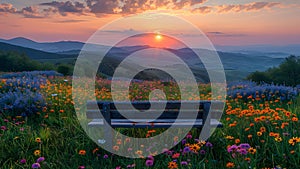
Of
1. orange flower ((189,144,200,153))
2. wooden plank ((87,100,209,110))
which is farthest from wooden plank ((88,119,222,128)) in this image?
orange flower ((189,144,200,153))

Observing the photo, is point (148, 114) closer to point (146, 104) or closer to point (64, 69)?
point (146, 104)

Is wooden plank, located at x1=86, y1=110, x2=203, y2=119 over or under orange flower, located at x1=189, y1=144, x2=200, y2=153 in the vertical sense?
over

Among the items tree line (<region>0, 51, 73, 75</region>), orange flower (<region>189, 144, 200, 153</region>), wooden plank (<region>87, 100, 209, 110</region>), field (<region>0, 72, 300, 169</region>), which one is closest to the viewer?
field (<region>0, 72, 300, 169</region>)

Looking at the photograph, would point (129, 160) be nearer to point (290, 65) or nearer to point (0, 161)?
point (0, 161)

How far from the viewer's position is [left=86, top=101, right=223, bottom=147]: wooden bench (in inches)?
207

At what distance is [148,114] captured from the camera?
5.35 meters

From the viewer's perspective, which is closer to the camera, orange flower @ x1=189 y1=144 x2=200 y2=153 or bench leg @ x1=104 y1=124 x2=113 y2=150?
orange flower @ x1=189 y1=144 x2=200 y2=153

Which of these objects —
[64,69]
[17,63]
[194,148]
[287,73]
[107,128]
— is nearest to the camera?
[194,148]

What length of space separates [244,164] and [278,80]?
2211 centimetres

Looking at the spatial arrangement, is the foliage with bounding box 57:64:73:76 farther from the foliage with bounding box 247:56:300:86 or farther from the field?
the field

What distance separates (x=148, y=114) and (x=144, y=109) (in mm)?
121

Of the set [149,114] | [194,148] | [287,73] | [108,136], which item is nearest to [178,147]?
[194,148]

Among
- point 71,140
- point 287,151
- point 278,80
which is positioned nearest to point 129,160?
point 71,140

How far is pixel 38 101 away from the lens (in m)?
7.69
